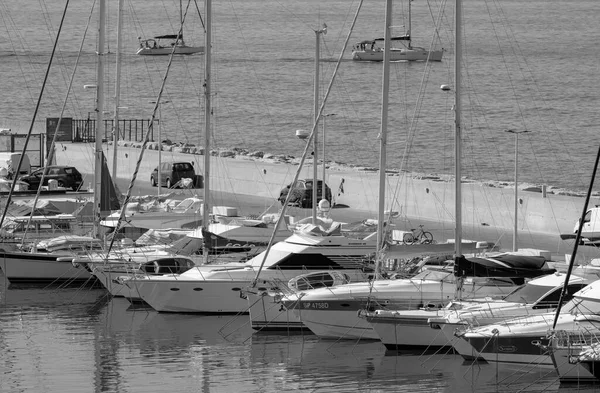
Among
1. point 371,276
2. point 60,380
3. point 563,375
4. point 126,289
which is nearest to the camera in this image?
point 563,375

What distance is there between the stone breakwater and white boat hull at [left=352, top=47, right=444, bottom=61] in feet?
256

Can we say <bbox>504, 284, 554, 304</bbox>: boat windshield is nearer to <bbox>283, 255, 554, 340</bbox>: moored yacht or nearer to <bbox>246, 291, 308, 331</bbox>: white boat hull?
<bbox>283, 255, 554, 340</bbox>: moored yacht

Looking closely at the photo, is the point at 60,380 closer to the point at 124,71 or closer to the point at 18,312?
the point at 18,312

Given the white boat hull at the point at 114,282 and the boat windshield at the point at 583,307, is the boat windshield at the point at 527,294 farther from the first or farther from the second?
the white boat hull at the point at 114,282

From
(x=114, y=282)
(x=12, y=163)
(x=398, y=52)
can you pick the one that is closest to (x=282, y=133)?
(x=12, y=163)

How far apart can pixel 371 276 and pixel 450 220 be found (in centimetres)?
1252


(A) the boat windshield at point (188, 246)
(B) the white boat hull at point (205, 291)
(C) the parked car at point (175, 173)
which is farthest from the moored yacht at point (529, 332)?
(C) the parked car at point (175, 173)

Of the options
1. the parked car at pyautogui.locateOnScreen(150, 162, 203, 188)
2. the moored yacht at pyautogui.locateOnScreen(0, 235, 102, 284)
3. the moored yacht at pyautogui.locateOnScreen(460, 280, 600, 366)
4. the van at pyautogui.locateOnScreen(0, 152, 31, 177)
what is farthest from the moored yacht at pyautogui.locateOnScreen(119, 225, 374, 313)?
the van at pyautogui.locateOnScreen(0, 152, 31, 177)

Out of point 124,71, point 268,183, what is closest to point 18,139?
point 268,183

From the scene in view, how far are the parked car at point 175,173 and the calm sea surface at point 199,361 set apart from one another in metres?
19.5

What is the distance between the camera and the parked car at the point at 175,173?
53312 mm

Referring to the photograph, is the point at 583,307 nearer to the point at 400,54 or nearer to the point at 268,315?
the point at 268,315

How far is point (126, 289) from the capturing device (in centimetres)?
3425

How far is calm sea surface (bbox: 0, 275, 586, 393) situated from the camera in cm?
2612
